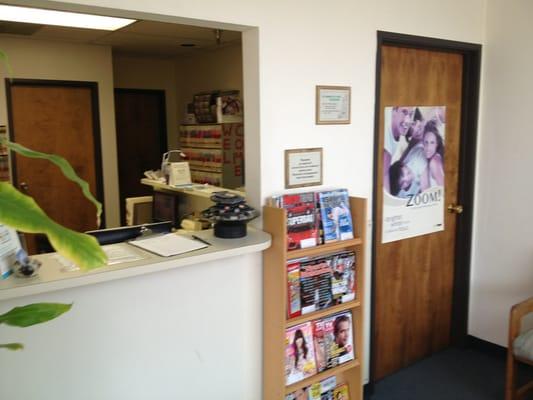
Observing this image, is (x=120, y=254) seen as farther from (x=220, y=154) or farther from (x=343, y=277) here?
(x=220, y=154)

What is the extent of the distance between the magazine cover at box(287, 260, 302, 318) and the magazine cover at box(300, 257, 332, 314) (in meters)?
0.02

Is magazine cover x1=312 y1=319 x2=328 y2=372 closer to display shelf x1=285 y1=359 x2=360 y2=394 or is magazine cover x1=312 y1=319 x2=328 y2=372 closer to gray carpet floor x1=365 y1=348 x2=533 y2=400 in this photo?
display shelf x1=285 y1=359 x2=360 y2=394

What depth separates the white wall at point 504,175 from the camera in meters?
2.94

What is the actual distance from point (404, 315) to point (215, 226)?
152cm

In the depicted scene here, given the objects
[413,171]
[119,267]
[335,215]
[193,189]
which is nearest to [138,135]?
[193,189]

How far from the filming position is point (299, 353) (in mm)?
2293

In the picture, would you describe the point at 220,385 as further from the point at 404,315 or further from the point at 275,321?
the point at 404,315

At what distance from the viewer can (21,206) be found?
787mm

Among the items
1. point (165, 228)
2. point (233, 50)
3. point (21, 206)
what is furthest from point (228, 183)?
point (21, 206)

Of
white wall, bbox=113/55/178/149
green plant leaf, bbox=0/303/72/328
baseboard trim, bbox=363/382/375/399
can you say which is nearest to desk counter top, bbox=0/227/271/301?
green plant leaf, bbox=0/303/72/328

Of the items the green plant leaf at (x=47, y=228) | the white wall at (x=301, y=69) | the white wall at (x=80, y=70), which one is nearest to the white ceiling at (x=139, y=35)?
the white wall at (x=80, y=70)

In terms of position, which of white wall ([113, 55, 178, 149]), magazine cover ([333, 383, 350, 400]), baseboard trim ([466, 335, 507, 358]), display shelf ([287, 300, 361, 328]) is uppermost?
white wall ([113, 55, 178, 149])

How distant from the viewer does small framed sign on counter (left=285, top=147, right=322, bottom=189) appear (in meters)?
2.29

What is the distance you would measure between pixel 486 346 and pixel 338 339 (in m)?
1.41
